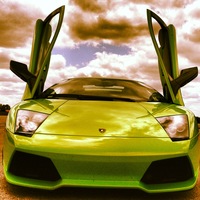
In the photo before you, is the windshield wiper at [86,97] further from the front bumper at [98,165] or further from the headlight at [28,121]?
the front bumper at [98,165]

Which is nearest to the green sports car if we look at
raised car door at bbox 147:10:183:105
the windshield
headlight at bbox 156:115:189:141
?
headlight at bbox 156:115:189:141

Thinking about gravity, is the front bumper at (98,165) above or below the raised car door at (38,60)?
below

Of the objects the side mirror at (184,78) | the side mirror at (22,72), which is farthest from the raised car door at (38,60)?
the side mirror at (184,78)

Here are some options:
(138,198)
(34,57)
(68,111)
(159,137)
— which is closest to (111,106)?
(68,111)

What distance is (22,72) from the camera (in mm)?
3957

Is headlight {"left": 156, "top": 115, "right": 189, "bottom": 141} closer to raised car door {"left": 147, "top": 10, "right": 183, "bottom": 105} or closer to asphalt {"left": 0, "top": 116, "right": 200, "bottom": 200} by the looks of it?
asphalt {"left": 0, "top": 116, "right": 200, "bottom": 200}

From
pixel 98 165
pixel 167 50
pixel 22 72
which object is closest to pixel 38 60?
pixel 22 72

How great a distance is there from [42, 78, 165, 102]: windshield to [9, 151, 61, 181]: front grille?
1.10 meters

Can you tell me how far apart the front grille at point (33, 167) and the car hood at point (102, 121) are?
230 millimetres

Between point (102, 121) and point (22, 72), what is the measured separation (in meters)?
1.29

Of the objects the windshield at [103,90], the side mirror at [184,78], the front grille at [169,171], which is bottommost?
the front grille at [169,171]

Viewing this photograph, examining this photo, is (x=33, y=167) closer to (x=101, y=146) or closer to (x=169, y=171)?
(x=101, y=146)

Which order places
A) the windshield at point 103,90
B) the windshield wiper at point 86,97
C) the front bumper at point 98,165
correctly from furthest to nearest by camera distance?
the windshield at point 103,90 → the windshield wiper at point 86,97 → the front bumper at point 98,165

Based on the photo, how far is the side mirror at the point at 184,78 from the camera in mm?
4035
